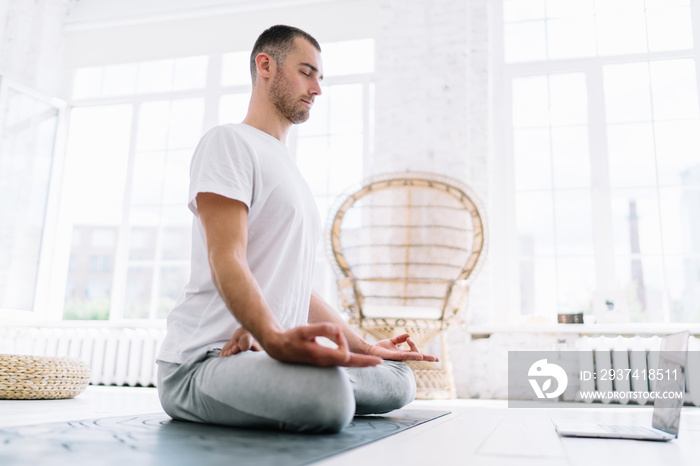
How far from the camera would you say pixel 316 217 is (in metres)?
1.50

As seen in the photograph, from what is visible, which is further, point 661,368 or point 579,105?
point 579,105

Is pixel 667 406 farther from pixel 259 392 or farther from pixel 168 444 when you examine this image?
pixel 168 444

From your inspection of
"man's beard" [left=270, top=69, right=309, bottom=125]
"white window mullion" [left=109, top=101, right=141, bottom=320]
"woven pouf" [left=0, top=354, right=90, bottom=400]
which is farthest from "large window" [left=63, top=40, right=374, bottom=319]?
"man's beard" [left=270, top=69, right=309, bottom=125]

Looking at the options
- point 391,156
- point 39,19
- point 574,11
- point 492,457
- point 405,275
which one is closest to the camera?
point 492,457

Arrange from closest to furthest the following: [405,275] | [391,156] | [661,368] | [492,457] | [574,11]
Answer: [492,457] < [661,368] < [405,275] < [391,156] < [574,11]

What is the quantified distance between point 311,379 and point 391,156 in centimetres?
303

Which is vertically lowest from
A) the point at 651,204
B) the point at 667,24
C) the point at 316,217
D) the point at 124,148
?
the point at 316,217

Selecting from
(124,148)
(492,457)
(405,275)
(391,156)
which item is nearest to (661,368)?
(492,457)

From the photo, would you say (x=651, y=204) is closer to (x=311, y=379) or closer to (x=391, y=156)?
(x=391, y=156)

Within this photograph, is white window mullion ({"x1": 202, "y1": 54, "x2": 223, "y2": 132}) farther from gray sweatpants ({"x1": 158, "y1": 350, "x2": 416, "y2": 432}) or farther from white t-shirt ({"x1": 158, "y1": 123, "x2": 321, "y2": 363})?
gray sweatpants ({"x1": 158, "y1": 350, "x2": 416, "y2": 432})

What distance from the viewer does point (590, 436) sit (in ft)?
4.14

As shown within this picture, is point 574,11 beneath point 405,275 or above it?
above

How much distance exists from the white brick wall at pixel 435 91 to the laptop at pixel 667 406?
2357 mm

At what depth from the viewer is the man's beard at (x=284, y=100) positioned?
1.48 metres
